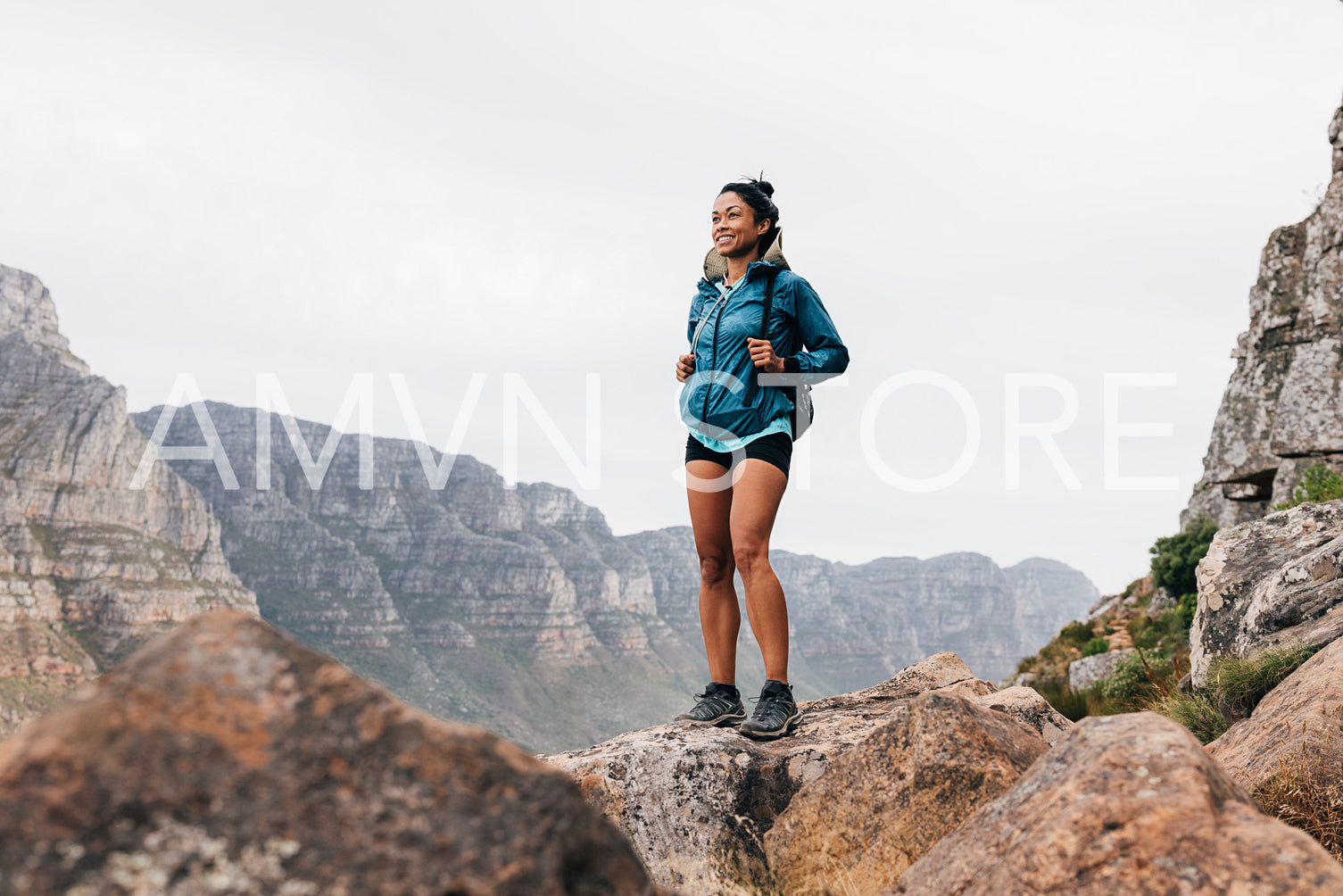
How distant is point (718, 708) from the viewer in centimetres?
533

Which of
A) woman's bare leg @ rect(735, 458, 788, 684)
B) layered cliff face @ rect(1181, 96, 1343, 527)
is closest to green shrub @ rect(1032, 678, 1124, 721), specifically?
woman's bare leg @ rect(735, 458, 788, 684)

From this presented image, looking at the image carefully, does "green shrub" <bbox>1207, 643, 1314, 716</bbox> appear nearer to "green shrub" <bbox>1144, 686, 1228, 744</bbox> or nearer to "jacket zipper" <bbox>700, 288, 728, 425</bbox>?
"green shrub" <bbox>1144, 686, 1228, 744</bbox>

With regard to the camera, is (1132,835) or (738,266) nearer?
(1132,835)

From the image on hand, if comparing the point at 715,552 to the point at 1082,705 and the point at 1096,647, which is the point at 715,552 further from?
the point at 1096,647

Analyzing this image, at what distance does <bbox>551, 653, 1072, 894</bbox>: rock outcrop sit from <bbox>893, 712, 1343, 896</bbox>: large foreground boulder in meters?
1.01

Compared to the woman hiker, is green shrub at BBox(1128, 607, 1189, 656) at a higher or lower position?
A: lower

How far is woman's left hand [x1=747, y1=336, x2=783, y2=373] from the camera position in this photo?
491 centimetres

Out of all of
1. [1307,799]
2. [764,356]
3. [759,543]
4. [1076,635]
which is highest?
[764,356]

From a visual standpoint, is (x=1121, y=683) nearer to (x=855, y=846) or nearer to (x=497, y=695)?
(x=855, y=846)

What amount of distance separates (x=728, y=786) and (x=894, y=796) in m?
0.98

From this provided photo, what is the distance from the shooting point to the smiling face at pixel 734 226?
5477mm

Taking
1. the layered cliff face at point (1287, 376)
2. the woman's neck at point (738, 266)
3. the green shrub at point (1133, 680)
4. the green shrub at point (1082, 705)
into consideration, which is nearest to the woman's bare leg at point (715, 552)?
the woman's neck at point (738, 266)

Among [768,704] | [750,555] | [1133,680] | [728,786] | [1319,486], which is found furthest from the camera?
[1319,486]

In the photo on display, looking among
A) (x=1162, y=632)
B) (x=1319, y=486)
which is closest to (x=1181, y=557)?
(x=1162, y=632)
